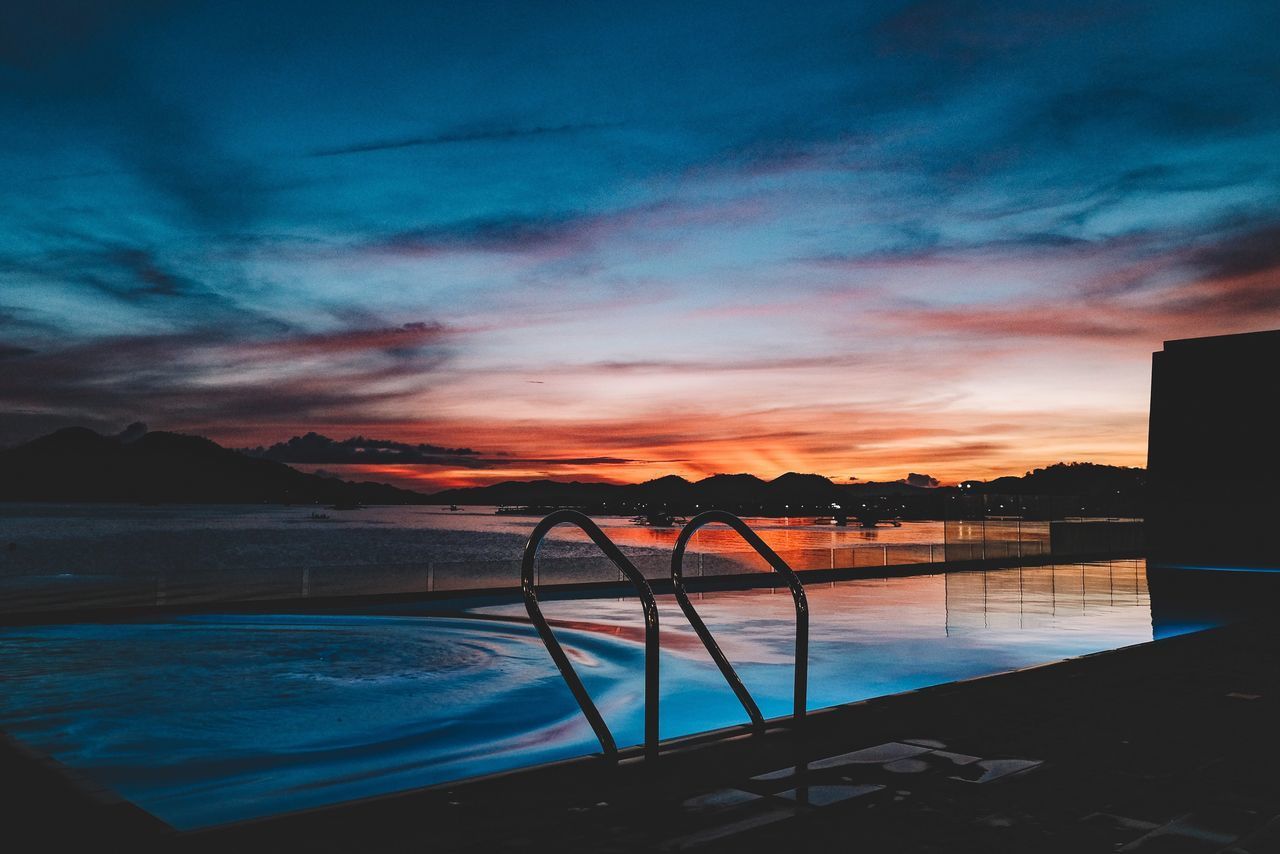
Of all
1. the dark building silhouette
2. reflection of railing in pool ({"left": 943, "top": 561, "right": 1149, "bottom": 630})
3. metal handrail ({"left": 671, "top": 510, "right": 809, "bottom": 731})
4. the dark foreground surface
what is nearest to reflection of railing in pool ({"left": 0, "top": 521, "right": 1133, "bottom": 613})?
reflection of railing in pool ({"left": 943, "top": 561, "right": 1149, "bottom": 630})

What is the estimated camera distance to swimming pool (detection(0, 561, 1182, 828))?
933 centimetres

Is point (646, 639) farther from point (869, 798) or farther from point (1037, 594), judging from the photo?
point (1037, 594)

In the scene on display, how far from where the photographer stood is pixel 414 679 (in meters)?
13.3

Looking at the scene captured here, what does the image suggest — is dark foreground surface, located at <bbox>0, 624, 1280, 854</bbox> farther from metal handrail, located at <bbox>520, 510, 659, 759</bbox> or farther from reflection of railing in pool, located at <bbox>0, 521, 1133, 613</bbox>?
reflection of railing in pool, located at <bbox>0, 521, 1133, 613</bbox>

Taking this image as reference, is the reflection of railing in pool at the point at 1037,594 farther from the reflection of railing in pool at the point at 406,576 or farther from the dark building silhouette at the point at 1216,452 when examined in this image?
the dark building silhouette at the point at 1216,452

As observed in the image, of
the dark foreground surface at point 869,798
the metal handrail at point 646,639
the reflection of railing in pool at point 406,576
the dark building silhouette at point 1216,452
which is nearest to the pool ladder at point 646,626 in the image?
the metal handrail at point 646,639

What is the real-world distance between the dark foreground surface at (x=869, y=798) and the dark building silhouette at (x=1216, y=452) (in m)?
21.7

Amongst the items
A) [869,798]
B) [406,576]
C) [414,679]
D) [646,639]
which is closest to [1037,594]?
[406,576]

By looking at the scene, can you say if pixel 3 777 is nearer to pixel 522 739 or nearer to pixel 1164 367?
pixel 522 739

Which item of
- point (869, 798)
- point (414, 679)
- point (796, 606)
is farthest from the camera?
point (414, 679)

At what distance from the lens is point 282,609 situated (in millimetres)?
18828

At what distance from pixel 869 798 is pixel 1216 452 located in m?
26.3

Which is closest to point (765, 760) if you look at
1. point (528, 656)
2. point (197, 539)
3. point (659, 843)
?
point (659, 843)

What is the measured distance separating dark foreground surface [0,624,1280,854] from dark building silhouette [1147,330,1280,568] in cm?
2173
